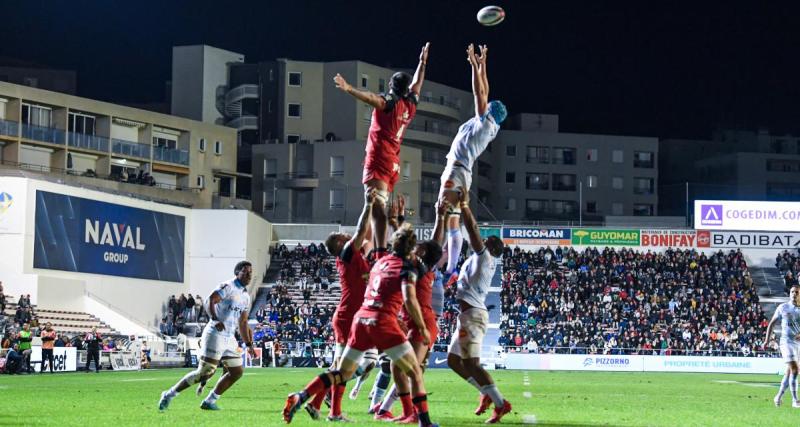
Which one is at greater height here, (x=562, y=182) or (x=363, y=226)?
(x=562, y=182)

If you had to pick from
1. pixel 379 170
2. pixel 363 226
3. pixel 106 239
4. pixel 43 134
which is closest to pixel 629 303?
pixel 106 239

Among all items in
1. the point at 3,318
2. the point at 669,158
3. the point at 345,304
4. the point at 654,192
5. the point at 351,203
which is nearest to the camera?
the point at 345,304

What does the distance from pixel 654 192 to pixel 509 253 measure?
50.0 metres

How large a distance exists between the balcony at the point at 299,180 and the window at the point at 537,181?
93.7ft

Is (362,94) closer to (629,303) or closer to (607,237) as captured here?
(629,303)

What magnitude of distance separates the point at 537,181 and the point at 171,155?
4440cm

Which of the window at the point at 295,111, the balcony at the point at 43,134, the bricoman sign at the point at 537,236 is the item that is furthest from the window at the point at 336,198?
the balcony at the point at 43,134

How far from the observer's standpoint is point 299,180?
9231 centimetres

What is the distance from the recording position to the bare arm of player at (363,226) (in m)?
16.3

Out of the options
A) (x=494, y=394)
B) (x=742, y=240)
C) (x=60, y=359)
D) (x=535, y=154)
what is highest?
(x=535, y=154)

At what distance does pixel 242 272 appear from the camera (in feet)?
60.5

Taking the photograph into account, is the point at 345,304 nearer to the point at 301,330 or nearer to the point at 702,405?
the point at 702,405

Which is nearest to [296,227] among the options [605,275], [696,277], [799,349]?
[605,275]

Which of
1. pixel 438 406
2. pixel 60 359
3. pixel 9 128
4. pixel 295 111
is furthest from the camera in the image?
pixel 295 111
